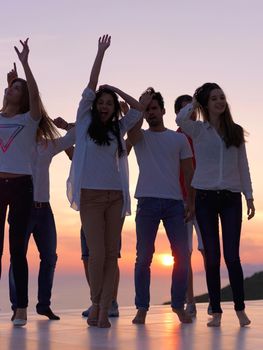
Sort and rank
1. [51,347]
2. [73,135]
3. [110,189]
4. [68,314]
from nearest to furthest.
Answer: [51,347] < [110,189] < [73,135] < [68,314]

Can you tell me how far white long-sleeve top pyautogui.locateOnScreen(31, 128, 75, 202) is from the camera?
6867mm

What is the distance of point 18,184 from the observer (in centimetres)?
621

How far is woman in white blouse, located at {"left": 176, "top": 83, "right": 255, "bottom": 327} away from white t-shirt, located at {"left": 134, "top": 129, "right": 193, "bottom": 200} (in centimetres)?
23

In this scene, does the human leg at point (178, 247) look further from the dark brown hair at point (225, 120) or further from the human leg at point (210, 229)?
the dark brown hair at point (225, 120)

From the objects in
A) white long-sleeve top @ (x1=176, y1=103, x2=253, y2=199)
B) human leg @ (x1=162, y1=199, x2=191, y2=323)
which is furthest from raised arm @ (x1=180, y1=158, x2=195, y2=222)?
white long-sleeve top @ (x1=176, y1=103, x2=253, y2=199)

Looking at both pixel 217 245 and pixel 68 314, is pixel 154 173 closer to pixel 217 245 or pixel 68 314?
pixel 217 245

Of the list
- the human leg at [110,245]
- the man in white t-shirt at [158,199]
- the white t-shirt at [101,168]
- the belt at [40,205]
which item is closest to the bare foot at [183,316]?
the man in white t-shirt at [158,199]

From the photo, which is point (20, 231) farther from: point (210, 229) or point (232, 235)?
point (232, 235)

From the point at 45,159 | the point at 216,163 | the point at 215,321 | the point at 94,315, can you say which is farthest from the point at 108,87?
the point at 215,321

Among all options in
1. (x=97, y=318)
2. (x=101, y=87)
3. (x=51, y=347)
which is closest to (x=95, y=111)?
(x=101, y=87)

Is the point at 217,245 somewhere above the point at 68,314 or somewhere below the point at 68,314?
above

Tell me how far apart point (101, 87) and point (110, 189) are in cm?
91

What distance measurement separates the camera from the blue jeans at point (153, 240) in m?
6.52

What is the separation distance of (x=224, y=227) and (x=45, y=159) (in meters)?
1.79
